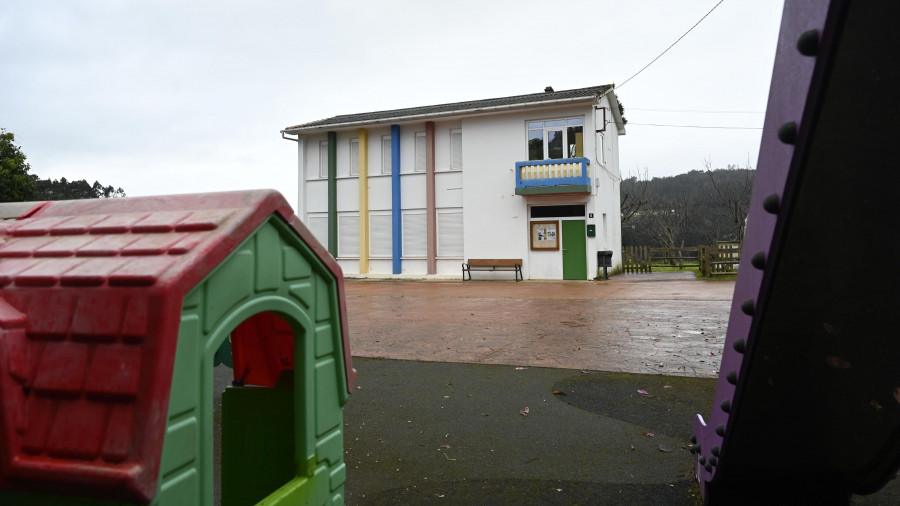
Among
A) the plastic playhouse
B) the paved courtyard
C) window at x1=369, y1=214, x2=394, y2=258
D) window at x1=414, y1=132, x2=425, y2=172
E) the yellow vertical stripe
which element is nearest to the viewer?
the plastic playhouse

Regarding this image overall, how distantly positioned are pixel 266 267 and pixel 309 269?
11.3 inches

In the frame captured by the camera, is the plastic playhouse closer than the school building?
Yes

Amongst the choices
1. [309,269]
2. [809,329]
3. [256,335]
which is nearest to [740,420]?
[809,329]

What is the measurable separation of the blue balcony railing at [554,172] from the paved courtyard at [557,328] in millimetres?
5563

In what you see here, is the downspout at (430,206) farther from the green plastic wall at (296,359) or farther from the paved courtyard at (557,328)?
the green plastic wall at (296,359)

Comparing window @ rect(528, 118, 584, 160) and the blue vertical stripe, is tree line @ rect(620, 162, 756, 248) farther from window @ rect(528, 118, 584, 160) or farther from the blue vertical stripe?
the blue vertical stripe

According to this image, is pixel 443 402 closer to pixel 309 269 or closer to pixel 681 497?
pixel 681 497

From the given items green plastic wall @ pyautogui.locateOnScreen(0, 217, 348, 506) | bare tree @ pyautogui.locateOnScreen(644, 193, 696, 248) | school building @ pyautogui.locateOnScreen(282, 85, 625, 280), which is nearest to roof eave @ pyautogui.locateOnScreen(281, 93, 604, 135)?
school building @ pyautogui.locateOnScreen(282, 85, 625, 280)

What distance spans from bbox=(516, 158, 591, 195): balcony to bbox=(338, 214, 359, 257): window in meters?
7.50

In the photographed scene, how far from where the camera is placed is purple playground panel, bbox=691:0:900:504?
1036mm

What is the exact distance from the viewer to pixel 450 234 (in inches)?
877

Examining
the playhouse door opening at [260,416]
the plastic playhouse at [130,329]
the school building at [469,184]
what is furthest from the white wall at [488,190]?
the plastic playhouse at [130,329]

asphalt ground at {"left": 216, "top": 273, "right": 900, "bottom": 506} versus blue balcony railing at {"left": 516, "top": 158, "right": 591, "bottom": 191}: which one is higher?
blue balcony railing at {"left": 516, "top": 158, "right": 591, "bottom": 191}

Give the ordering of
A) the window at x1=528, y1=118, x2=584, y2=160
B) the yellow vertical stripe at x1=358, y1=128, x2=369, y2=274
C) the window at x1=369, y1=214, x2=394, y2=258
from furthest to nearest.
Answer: the yellow vertical stripe at x1=358, y1=128, x2=369, y2=274 < the window at x1=369, y1=214, x2=394, y2=258 < the window at x1=528, y1=118, x2=584, y2=160
